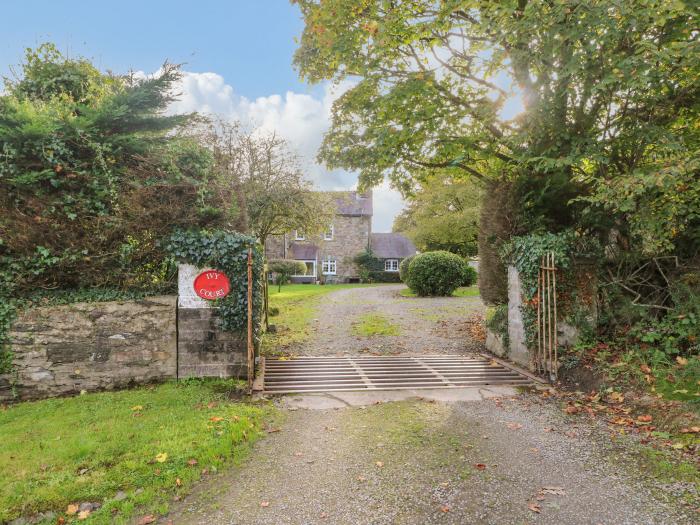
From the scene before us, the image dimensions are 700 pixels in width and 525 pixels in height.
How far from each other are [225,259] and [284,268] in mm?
24309

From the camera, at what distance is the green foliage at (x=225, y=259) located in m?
A: 6.18

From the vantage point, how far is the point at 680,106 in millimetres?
6637

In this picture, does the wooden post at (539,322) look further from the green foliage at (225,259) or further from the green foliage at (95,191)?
the green foliage at (95,191)

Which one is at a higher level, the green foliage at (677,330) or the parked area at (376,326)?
the green foliage at (677,330)

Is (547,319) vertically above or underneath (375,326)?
above

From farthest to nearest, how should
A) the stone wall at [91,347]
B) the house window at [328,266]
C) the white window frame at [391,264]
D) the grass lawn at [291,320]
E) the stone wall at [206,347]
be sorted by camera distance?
the white window frame at [391,264] < the house window at [328,266] < the grass lawn at [291,320] < the stone wall at [206,347] < the stone wall at [91,347]

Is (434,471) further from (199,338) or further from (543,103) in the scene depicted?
(543,103)

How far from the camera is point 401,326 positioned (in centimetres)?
1205

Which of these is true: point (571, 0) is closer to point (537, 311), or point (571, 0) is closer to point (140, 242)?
point (537, 311)

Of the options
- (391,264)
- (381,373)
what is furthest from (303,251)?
(381,373)

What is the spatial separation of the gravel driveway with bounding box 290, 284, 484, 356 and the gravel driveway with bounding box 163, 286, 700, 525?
327 centimetres

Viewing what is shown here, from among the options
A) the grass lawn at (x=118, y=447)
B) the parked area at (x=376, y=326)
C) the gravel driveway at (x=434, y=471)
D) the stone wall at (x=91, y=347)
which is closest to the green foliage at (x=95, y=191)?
the stone wall at (x=91, y=347)

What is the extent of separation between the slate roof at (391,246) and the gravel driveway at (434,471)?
32.8 metres

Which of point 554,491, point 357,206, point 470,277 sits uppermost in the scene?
point 357,206
